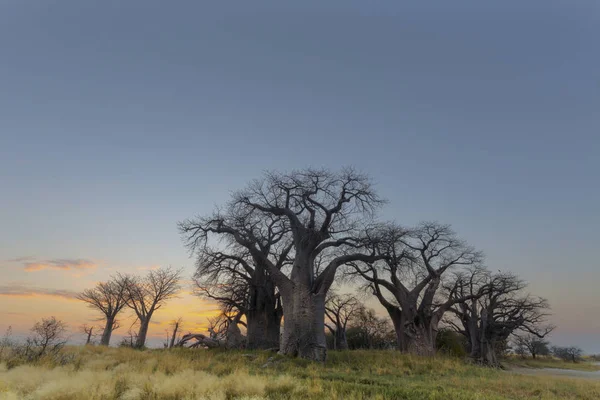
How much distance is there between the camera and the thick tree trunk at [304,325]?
1828cm

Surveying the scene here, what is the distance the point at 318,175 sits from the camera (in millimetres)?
21109

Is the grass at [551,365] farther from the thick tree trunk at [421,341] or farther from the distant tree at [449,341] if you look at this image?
the thick tree trunk at [421,341]

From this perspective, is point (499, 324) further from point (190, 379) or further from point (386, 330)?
point (190, 379)

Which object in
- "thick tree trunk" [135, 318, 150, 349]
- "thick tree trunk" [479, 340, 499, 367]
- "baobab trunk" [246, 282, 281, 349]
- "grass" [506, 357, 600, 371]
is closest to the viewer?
"baobab trunk" [246, 282, 281, 349]

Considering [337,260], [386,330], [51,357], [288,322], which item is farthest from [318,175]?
[386,330]

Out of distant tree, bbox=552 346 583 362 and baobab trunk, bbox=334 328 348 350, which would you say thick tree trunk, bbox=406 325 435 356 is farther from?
distant tree, bbox=552 346 583 362

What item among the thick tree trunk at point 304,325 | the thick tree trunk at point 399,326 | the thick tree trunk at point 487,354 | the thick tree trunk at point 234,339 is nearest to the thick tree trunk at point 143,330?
the thick tree trunk at point 234,339

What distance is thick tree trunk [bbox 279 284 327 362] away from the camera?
60.0 ft

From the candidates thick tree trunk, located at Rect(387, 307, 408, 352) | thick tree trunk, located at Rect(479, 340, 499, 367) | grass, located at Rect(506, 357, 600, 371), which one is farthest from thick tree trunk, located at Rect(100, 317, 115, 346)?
grass, located at Rect(506, 357, 600, 371)

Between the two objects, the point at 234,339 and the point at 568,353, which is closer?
the point at 234,339

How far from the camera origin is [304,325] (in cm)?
1878

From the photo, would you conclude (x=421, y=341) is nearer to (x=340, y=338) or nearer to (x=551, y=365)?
(x=340, y=338)

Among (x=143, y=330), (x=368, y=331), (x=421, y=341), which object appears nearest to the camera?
(x=421, y=341)

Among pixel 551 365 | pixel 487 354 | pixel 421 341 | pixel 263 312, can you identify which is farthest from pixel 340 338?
pixel 551 365
